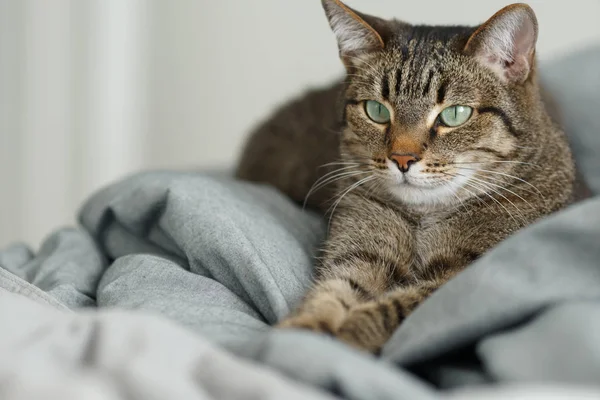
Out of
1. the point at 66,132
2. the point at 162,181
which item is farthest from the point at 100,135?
the point at 162,181

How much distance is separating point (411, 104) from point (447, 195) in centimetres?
20

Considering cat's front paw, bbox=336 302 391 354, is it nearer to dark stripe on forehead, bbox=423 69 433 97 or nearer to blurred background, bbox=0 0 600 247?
dark stripe on forehead, bbox=423 69 433 97

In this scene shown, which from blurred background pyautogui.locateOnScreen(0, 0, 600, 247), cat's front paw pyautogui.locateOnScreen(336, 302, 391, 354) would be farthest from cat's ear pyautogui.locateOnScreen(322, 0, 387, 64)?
blurred background pyautogui.locateOnScreen(0, 0, 600, 247)

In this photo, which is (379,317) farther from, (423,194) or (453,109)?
(453,109)

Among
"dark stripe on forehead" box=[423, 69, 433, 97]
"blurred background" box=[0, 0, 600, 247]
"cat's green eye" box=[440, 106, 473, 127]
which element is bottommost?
"blurred background" box=[0, 0, 600, 247]

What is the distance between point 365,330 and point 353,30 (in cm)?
71

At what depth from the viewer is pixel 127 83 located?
2.93 m

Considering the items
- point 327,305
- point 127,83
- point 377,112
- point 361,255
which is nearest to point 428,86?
point 377,112

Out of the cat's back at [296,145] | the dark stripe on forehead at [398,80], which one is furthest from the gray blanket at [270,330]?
the cat's back at [296,145]

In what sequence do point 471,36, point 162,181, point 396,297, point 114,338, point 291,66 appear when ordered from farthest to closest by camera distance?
point 291,66
point 162,181
point 471,36
point 396,297
point 114,338

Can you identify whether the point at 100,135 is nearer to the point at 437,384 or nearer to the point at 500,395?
the point at 437,384

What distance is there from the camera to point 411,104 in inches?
52.7

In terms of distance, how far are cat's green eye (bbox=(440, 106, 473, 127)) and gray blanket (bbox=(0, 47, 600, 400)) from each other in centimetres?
41

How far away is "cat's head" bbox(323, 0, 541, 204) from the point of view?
1319mm
